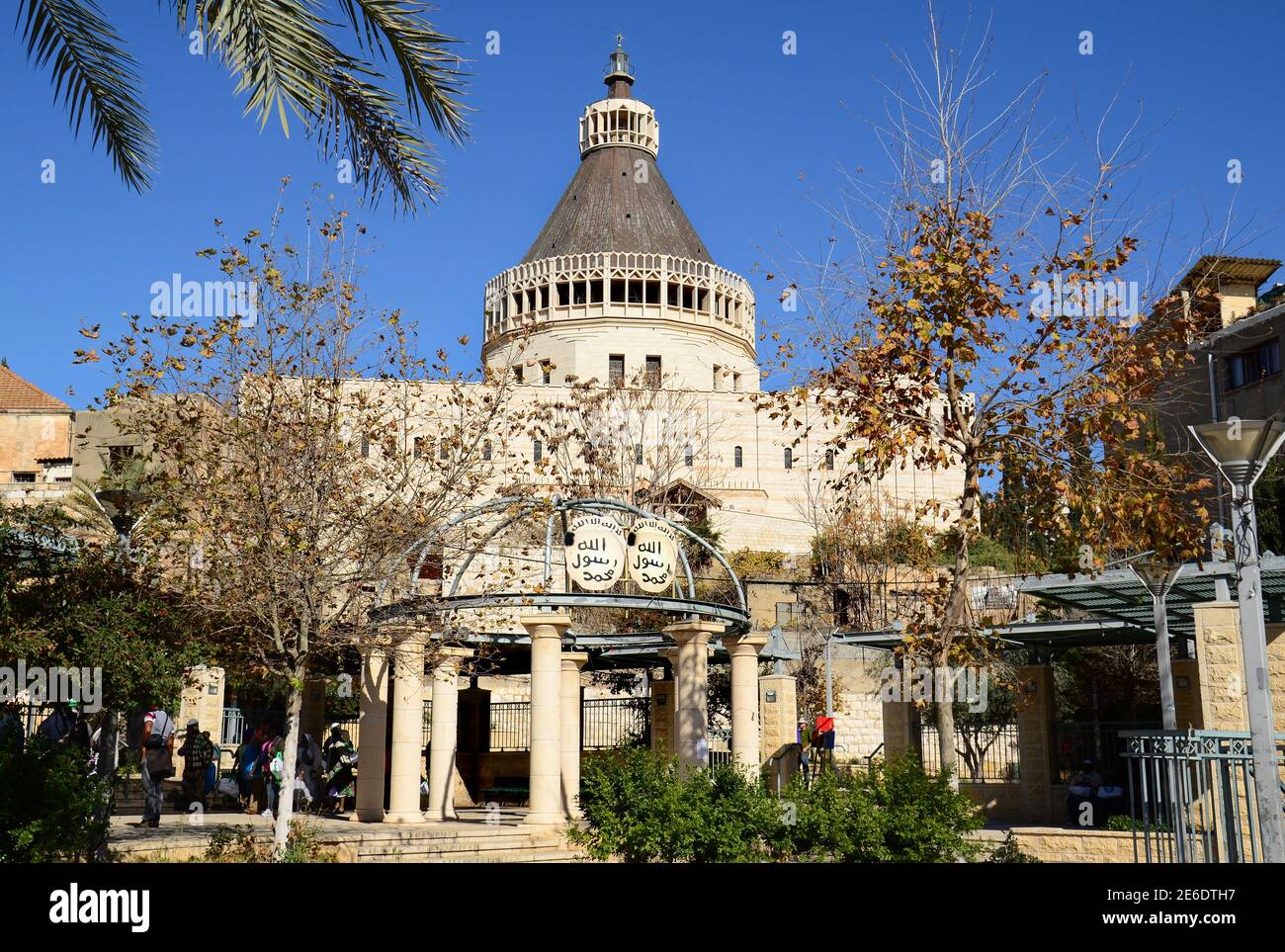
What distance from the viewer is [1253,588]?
927 centimetres

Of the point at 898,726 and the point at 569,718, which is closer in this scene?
the point at 569,718

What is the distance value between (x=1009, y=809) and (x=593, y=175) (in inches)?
2523

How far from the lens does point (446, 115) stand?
977 cm

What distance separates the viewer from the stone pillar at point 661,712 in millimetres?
23797

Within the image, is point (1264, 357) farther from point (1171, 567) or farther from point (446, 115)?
point (446, 115)

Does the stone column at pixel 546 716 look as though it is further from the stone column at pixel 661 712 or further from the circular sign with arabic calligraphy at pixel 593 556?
the stone column at pixel 661 712

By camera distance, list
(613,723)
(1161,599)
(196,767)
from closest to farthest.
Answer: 1. (1161,599)
2. (196,767)
3. (613,723)

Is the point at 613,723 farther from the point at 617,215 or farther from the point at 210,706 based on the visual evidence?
the point at 617,215

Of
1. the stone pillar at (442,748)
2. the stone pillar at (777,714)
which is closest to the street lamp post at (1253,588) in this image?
the stone pillar at (442,748)

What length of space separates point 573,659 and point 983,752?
15643 mm

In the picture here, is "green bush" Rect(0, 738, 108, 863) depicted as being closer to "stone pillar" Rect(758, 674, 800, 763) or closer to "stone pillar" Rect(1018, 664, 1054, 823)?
"stone pillar" Rect(758, 674, 800, 763)

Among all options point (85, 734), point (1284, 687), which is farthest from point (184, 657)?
point (1284, 687)

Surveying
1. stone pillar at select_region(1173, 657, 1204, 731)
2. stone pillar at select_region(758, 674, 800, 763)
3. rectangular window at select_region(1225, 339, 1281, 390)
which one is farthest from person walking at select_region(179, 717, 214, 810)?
rectangular window at select_region(1225, 339, 1281, 390)

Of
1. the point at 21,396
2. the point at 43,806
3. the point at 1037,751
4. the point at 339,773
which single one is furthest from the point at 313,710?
the point at 21,396
